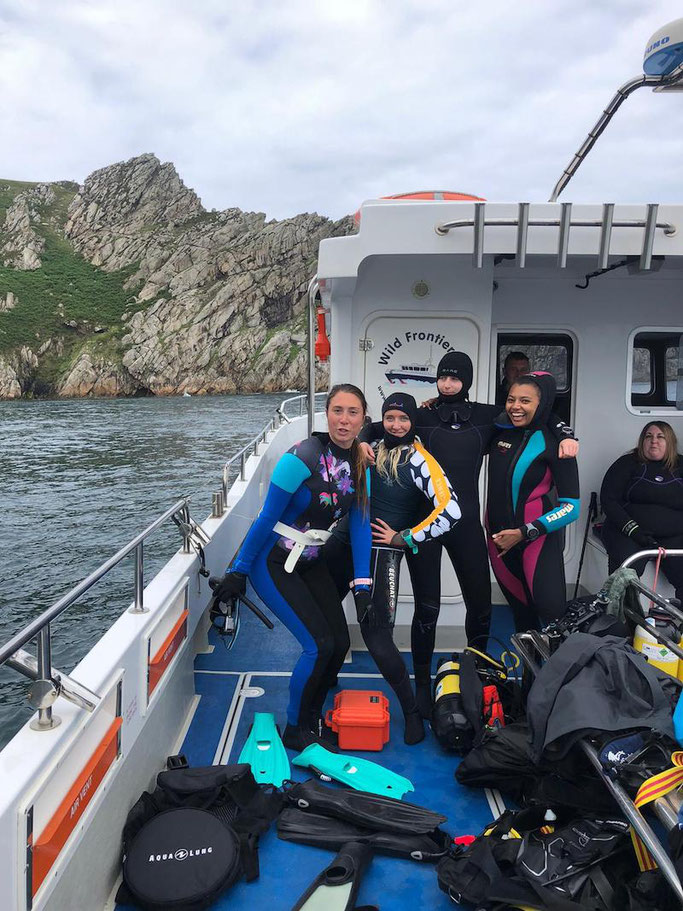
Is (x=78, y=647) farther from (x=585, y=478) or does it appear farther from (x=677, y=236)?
(x=677, y=236)

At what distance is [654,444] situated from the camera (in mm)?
3865

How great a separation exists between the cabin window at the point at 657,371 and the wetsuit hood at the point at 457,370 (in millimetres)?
1729

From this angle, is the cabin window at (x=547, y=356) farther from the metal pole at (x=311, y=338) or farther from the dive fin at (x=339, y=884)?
the dive fin at (x=339, y=884)

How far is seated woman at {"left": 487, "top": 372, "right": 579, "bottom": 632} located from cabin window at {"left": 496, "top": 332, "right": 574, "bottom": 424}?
3.81 ft

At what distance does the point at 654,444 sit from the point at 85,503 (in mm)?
15118

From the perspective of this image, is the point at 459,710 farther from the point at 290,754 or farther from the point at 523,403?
the point at 523,403

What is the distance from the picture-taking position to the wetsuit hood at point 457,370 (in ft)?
10.4

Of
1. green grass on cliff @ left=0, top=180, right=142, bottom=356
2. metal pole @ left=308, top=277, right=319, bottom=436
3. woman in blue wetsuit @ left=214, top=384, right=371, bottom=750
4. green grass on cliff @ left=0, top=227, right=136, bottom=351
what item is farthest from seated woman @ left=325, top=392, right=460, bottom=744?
green grass on cliff @ left=0, top=227, right=136, bottom=351

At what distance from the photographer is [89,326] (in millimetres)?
74750

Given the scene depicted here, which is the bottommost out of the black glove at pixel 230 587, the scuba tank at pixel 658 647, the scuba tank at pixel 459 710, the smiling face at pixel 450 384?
the scuba tank at pixel 459 710

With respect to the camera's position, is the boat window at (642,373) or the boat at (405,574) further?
the boat window at (642,373)

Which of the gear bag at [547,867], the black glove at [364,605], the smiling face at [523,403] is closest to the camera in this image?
the gear bag at [547,867]

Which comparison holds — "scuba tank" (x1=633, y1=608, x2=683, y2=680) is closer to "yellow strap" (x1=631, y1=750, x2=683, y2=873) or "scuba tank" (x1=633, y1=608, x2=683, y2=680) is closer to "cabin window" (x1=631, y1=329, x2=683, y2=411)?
"yellow strap" (x1=631, y1=750, x2=683, y2=873)

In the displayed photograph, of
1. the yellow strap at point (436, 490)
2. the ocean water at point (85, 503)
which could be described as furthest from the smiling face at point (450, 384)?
the ocean water at point (85, 503)
